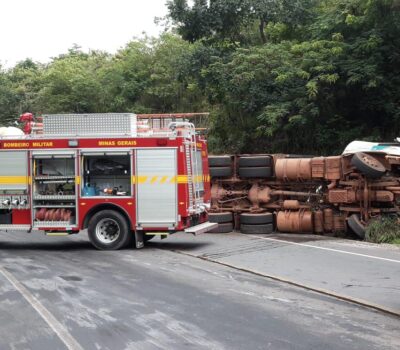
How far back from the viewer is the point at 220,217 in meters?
15.4

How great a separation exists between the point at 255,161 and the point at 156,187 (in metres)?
4.02

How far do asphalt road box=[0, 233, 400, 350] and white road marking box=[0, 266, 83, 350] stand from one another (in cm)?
1

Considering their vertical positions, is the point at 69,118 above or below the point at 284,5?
below

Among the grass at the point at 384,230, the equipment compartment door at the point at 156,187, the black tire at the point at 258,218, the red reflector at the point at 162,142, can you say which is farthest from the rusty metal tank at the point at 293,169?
the red reflector at the point at 162,142

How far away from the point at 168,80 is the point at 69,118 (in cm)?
1842

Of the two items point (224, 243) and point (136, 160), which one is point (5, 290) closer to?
point (136, 160)

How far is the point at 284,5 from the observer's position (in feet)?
70.6

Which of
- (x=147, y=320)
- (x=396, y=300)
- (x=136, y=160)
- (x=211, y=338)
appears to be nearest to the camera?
(x=211, y=338)

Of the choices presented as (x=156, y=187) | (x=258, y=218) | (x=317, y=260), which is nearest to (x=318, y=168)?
(x=258, y=218)

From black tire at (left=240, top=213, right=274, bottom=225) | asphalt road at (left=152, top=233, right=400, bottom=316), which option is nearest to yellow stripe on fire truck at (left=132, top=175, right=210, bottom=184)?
asphalt road at (left=152, top=233, right=400, bottom=316)

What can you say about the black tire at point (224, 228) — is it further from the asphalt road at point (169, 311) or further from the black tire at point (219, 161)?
the asphalt road at point (169, 311)

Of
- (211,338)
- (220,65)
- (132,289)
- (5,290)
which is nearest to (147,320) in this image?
(211,338)

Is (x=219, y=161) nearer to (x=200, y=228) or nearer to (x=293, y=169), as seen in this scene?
(x=293, y=169)

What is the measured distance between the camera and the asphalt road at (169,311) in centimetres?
588
